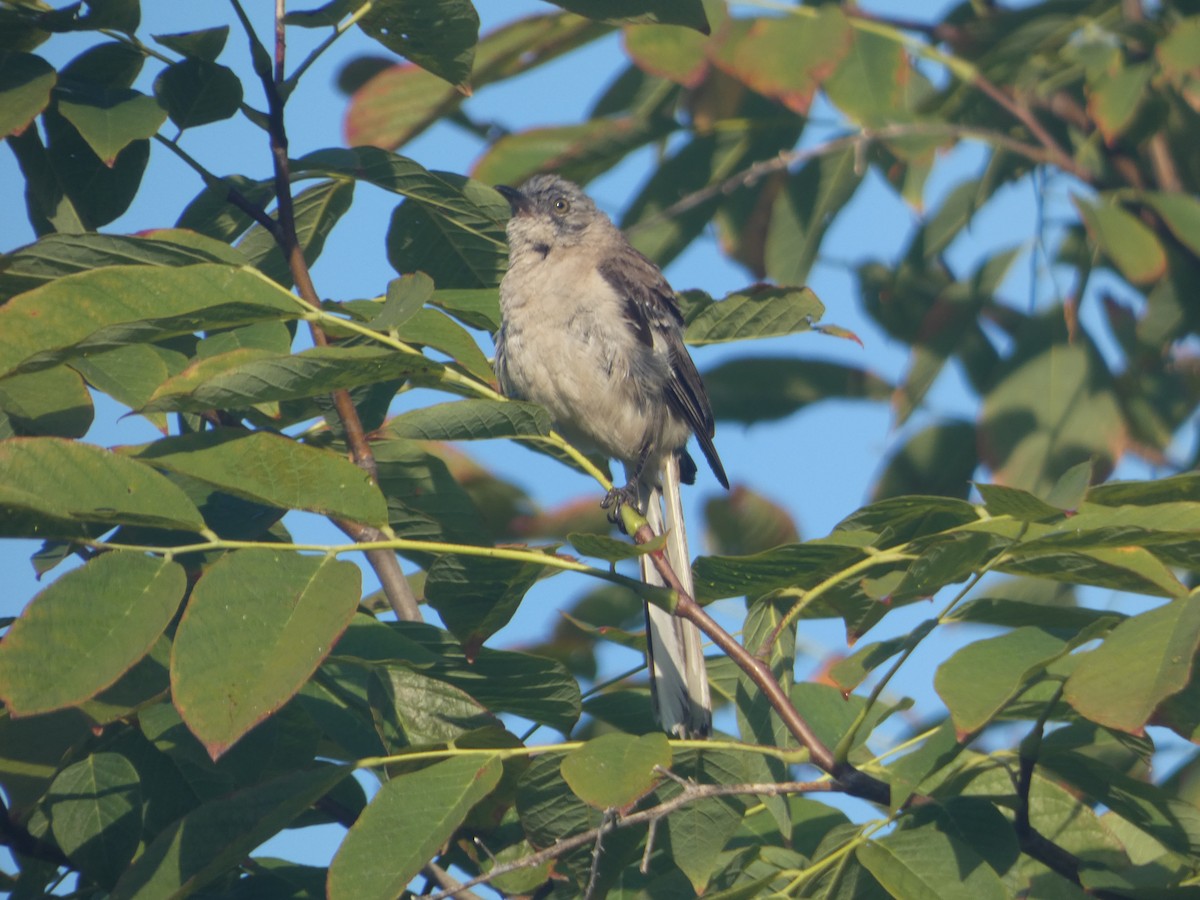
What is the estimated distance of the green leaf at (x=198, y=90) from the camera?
2.91 metres

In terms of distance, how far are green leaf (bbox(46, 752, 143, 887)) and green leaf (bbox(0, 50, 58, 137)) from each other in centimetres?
139

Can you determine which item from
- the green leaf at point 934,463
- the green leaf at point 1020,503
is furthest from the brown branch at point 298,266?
the green leaf at point 934,463

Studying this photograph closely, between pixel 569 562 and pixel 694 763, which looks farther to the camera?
pixel 694 763

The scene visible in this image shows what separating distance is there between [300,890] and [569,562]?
0.95m

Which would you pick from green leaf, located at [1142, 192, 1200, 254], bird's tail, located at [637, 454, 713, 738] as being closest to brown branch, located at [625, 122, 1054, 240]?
green leaf, located at [1142, 192, 1200, 254]

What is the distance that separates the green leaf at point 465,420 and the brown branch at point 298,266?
1.11 feet

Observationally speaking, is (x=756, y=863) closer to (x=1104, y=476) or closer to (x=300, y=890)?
(x=300, y=890)

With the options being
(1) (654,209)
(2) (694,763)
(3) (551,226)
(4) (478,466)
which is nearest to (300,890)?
(2) (694,763)

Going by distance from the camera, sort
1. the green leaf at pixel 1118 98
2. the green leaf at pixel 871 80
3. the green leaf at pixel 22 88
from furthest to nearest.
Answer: the green leaf at pixel 1118 98
the green leaf at pixel 871 80
the green leaf at pixel 22 88

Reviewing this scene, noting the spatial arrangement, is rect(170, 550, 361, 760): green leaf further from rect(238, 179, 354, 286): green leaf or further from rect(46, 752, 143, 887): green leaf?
rect(238, 179, 354, 286): green leaf

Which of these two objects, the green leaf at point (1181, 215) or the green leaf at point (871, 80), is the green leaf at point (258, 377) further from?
the green leaf at point (1181, 215)

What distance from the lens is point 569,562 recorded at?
2387 mm

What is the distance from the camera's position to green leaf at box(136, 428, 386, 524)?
2262 mm

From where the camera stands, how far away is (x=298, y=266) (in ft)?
9.67
